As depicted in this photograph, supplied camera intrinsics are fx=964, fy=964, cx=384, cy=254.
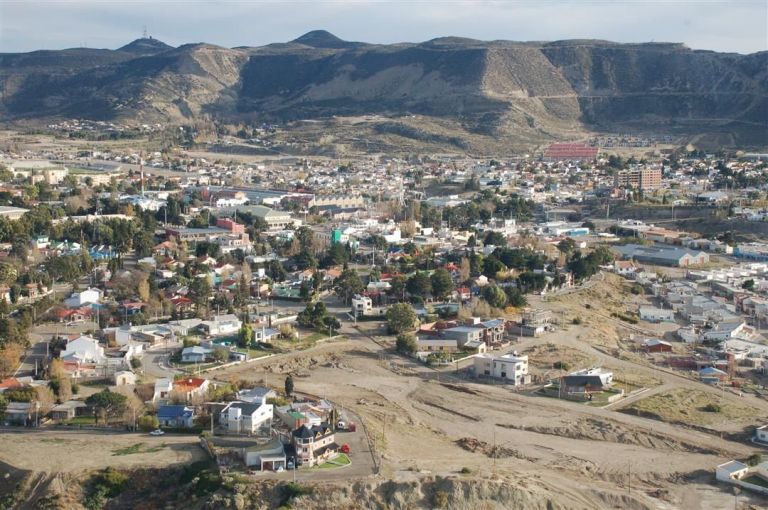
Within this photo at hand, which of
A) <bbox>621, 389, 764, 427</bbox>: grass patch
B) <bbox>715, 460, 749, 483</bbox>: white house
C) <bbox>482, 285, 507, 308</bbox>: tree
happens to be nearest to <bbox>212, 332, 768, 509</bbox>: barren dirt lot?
<bbox>715, 460, 749, 483</bbox>: white house

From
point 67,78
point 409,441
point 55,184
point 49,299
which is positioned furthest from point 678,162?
point 67,78

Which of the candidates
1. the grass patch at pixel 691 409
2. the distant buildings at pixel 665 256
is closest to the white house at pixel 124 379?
the grass patch at pixel 691 409

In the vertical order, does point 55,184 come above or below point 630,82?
below

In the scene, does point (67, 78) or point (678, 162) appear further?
point (67, 78)

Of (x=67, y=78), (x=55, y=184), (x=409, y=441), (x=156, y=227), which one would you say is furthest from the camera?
(x=67, y=78)

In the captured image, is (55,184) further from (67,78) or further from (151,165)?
(67,78)

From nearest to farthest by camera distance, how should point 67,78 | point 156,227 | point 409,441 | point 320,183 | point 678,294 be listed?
point 409,441
point 678,294
point 156,227
point 320,183
point 67,78
